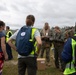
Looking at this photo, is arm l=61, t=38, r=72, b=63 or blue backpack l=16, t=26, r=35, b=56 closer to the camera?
arm l=61, t=38, r=72, b=63

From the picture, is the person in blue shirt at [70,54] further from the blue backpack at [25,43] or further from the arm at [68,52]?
the blue backpack at [25,43]

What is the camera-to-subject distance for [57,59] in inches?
468

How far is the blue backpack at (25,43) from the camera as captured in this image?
19.5 feet

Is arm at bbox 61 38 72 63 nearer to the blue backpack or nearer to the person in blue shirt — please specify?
the person in blue shirt

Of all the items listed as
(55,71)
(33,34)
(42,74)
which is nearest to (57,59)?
(55,71)

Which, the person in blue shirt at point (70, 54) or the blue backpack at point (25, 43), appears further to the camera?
the blue backpack at point (25, 43)

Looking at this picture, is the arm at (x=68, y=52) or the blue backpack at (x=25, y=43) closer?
the arm at (x=68, y=52)

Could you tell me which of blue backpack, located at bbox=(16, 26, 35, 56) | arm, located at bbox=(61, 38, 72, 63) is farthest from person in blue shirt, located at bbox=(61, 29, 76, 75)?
blue backpack, located at bbox=(16, 26, 35, 56)

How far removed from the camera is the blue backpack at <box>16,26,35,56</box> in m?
5.95

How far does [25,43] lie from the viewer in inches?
234

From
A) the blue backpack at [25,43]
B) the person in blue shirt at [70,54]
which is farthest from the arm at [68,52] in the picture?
the blue backpack at [25,43]

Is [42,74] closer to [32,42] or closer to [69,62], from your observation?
[32,42]

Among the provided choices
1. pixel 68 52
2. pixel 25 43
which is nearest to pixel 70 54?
pixel 68 52

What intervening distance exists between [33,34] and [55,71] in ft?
18.1
